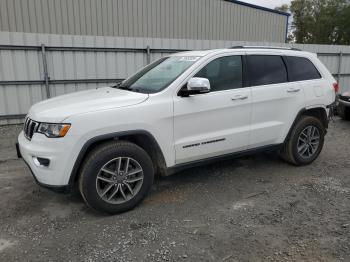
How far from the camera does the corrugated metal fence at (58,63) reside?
7672 millimetres

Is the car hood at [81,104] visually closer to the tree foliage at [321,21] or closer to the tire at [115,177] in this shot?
the tire at [115,177]

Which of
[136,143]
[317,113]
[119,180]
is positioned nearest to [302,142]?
[317,113]

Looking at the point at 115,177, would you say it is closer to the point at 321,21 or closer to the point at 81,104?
the point at 81,104

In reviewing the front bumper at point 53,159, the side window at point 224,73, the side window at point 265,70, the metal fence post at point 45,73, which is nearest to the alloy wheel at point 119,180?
the front bumper at point 53,159

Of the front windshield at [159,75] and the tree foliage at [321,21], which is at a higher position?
the tree foliage at [321,21]

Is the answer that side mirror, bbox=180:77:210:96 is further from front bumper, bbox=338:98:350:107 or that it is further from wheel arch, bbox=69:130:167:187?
front bumper, bbox=338:98:350:107

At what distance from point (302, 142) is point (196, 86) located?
2.35 metres

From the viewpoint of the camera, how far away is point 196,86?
3.46 metres

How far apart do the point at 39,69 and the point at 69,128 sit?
5.69m

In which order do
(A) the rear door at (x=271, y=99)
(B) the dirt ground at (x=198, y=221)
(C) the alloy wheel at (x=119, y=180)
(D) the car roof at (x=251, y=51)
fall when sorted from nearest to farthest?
(B) the dirt ground at (x=198, y=221) < (C) the alloy wheel at (x=119, y=180) < (D) the car roof at (x=251, y=51) < (A) the rear door at (x=271, y=99)

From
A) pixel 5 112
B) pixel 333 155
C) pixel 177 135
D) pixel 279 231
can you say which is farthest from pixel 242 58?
pixel 5 112

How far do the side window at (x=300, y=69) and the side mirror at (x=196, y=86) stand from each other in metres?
1.74

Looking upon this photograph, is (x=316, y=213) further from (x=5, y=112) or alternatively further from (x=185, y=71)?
(x=5, y=112)

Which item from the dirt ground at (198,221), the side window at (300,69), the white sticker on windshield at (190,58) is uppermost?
the white sticker on windshield at (190,58)
